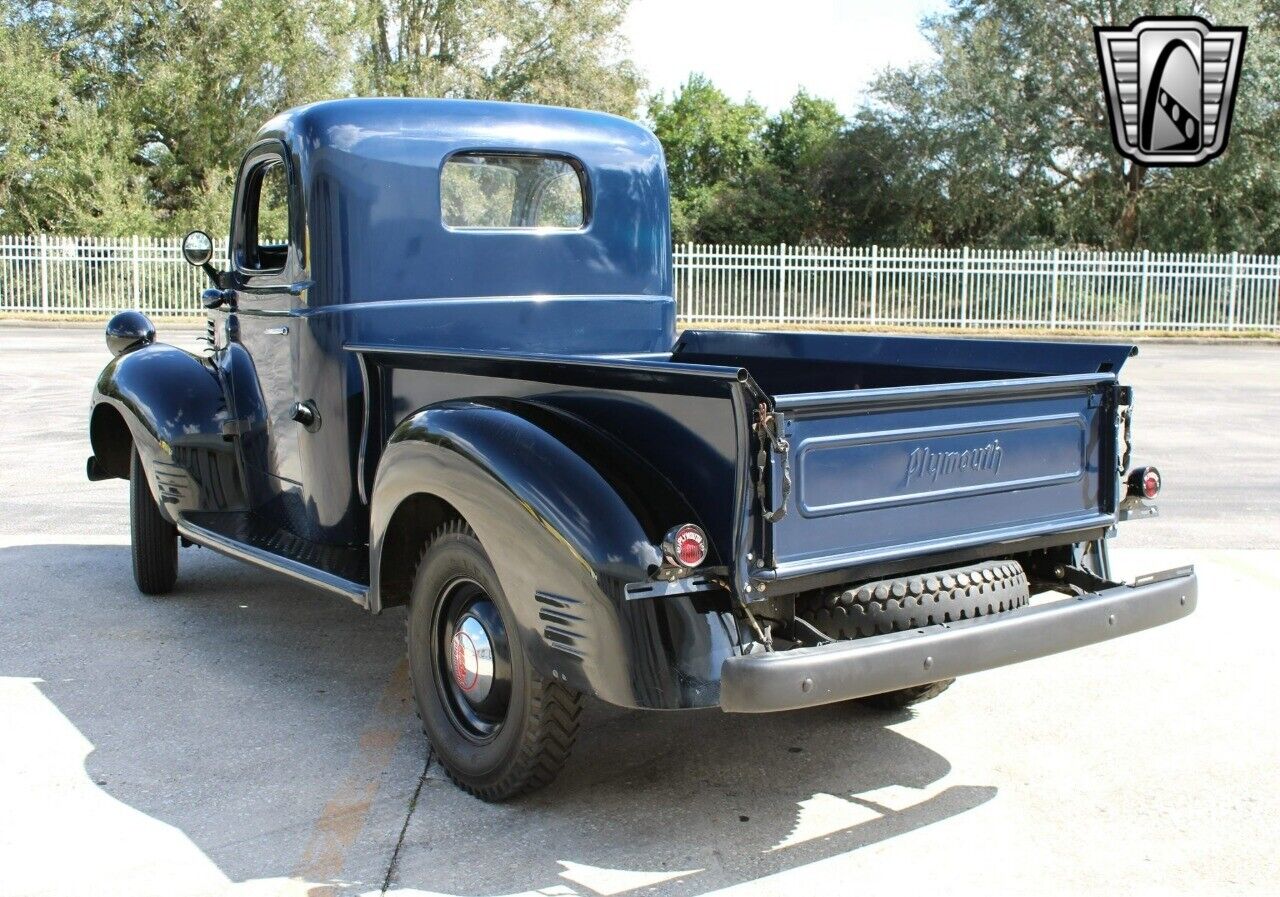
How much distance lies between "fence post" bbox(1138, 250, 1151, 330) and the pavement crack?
25184 millimetres

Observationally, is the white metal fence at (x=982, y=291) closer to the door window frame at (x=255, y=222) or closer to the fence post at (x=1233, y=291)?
the fence post at (x=1233, y=291)

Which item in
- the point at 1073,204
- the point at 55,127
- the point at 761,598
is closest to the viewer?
the point at 761,598

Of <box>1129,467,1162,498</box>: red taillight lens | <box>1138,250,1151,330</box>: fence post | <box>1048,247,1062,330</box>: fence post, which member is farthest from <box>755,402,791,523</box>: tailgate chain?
<box>1138,250,1151,330</box>: fence post

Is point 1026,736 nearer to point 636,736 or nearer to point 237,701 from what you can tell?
point 636,736

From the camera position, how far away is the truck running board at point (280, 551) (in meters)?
4.44

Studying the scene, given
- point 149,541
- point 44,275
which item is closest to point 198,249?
point 149,541

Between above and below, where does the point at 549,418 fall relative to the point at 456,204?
below

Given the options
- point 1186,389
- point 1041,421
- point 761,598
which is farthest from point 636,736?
point 1186,389

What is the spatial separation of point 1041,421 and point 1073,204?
30.5 meters

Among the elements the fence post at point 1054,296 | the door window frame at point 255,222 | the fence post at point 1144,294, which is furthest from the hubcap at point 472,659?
the fence post at point 1144,294

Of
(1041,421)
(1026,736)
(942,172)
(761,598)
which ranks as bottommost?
(1026,736)

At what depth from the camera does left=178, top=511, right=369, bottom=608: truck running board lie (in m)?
4.44

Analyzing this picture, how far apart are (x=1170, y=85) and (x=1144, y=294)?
21.0ft

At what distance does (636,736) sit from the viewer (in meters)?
4.29
